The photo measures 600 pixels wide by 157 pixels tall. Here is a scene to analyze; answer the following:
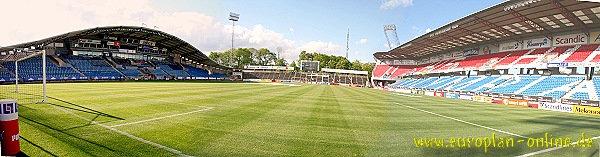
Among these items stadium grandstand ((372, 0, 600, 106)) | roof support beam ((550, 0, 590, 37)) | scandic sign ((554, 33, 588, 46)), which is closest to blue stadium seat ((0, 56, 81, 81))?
stadium grandstand ((372, 0, 600, 106))

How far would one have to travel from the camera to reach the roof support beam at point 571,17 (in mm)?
22609

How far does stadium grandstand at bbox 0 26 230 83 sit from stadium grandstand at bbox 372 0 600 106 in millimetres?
52539

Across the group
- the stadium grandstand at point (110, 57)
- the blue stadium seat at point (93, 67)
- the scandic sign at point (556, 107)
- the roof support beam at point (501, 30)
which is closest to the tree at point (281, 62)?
the stadium grandstand at point (110, 57)

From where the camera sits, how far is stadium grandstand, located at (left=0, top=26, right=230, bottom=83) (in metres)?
35.4

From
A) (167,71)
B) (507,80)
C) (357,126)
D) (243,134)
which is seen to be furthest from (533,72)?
(167,71)

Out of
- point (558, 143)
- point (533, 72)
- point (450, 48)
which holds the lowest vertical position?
point (558, 143)

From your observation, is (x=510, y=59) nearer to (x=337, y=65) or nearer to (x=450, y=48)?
(x=450, y=48)

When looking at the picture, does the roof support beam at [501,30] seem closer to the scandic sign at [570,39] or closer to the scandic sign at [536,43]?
the scandic sign at [536,43]

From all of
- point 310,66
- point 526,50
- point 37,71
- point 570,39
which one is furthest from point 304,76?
point 37,71

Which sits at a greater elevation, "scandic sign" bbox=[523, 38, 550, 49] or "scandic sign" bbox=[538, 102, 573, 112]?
"scandic sign" bbox=[523, 38, 550, 49]

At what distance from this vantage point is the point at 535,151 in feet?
18.6

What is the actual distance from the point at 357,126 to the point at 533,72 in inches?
1457

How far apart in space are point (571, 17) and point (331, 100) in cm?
2799

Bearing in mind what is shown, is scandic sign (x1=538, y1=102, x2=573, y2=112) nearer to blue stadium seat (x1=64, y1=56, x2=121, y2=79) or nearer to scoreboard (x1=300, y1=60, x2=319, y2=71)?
blue stadium seat (x1=64, y1=56, x2=121, y2=79)
